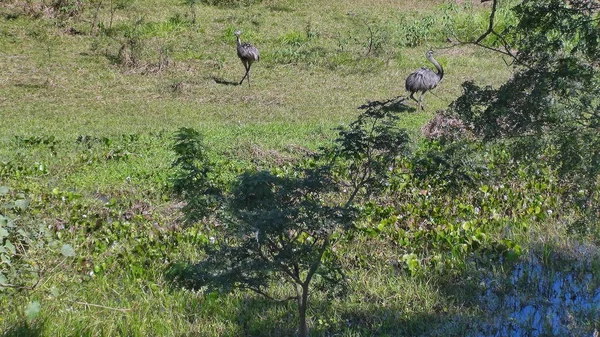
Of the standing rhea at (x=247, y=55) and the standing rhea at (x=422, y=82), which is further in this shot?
the standing rhea at (x=247, y=55)

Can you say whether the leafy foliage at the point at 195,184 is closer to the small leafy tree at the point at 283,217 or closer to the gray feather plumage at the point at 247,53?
the small leafy tree at the point at 283,217

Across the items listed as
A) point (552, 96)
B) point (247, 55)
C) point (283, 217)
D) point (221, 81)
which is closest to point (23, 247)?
point (283, 217)

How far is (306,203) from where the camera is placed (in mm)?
4520

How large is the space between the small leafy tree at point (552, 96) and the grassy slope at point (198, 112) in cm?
162

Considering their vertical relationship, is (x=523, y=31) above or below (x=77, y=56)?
above

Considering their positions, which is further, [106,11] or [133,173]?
[106,11]

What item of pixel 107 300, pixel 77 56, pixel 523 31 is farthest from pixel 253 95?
pixel 523 31

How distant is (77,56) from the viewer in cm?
1659

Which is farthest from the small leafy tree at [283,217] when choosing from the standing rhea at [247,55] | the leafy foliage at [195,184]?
the standing rhea at [247,55]

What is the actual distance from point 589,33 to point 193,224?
3.81 meters

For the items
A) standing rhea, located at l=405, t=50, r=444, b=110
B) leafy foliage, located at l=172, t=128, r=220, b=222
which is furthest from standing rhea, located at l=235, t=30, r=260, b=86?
leafy foliage, located at l=172, t=128, r=220, b=222

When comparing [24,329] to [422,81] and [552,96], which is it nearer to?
[552,96]

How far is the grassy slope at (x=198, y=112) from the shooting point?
551 cm

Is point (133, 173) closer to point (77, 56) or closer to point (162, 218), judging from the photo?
point (162, 218)
